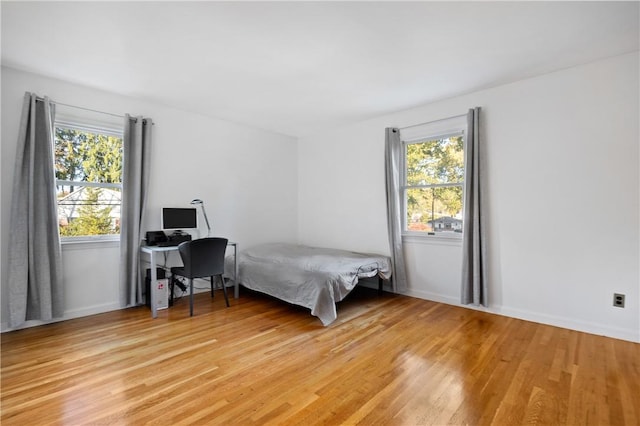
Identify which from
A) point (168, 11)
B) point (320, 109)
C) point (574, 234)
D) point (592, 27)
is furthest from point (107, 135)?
point (574, 234)

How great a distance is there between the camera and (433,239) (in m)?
3.93

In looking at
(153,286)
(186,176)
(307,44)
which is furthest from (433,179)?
(153,286)

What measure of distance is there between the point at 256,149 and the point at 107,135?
2.06 m

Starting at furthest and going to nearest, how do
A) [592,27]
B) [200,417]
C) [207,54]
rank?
1. [207,54]
2. [592,27]
3. [200,417]

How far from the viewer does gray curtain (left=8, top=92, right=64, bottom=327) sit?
2.85 meters

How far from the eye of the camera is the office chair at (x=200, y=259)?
3426 mm

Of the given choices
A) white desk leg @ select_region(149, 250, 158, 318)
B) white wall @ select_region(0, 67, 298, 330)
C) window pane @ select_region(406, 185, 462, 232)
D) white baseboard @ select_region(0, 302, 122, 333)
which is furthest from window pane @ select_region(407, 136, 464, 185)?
white baseboard @ select_region(0, 302, 122, 333)

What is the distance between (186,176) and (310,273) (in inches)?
89.0

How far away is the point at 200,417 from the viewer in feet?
5.57

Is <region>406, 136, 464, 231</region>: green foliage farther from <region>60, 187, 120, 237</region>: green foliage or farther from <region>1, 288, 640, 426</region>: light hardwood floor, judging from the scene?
<region>60, 187, 120, 237</region>: green foliage

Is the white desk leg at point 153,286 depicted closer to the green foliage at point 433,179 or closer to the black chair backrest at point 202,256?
the black chair backrest at point 202,256

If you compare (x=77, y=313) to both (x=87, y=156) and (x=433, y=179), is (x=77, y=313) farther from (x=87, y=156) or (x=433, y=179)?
(x=433, y=179)

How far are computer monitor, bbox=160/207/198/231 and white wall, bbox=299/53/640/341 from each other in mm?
3072

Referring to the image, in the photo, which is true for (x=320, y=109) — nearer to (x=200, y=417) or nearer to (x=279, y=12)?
(x=279, y=12)
